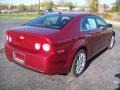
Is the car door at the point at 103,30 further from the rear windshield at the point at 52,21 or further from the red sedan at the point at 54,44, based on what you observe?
the rear windshield at the point at 52,21

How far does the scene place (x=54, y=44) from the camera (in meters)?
4.34

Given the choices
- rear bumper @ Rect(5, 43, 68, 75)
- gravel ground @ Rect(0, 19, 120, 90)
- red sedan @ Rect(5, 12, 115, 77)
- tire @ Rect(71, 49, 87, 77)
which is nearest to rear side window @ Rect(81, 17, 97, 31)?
red sedan @ Rect(5, 12, 115, 77)

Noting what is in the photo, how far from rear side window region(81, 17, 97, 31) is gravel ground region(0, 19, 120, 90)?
114cm

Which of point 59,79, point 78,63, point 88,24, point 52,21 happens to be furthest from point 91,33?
point 59,79

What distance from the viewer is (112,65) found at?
20.9 ft

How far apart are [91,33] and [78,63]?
1.00m

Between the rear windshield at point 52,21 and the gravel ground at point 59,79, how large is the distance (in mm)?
1214

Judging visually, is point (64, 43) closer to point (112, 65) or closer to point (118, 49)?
point (112, 65)

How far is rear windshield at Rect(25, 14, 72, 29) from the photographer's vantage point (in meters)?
5.13

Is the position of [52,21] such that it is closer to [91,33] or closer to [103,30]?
[91,33]

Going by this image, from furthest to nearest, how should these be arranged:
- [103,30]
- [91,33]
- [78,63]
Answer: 1. [103,30]
2. [91,33]
3. [78,63]

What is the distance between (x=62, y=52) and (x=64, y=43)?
0.20 m

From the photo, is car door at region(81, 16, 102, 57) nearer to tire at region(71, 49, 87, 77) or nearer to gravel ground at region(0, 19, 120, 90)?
tire at region(71, 49, 87, 77)

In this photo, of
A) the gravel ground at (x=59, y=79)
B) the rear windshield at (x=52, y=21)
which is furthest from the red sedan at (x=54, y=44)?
the gravel ground at (x=59, y=79)
